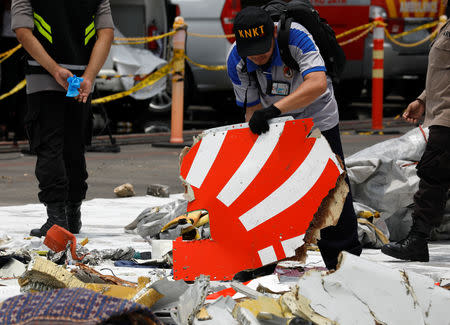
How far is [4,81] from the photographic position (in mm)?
10336

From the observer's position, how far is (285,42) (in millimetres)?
4074

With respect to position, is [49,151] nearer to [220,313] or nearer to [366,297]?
[220,313]

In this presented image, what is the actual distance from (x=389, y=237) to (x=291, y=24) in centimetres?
192

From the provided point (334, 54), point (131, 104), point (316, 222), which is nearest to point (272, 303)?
point (316, 222)

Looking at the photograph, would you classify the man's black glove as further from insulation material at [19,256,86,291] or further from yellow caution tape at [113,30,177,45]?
yellow caution tape at [113,30,177,45]

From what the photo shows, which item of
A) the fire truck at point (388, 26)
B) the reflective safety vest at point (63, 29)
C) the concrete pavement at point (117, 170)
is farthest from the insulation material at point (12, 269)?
the fire truck at point (388, 26)

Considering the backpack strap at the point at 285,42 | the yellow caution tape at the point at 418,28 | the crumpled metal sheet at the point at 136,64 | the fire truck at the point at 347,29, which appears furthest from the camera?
the yellow caution tape at the point at 418,28

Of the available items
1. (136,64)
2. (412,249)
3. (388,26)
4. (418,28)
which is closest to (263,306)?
(412,249)

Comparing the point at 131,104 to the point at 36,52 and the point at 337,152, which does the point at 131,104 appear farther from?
the point at 337,152

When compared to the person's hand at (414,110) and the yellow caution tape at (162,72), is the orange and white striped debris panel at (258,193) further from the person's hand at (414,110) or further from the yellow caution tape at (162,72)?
the yellow caution tape at (162,72)

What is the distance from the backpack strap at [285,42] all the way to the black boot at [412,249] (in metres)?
1.25

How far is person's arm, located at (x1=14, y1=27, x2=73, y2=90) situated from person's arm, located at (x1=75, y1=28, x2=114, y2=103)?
0.11 m

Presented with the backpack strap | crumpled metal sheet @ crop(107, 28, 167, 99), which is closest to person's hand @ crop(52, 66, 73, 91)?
the backpack strap

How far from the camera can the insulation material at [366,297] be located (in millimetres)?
3135
